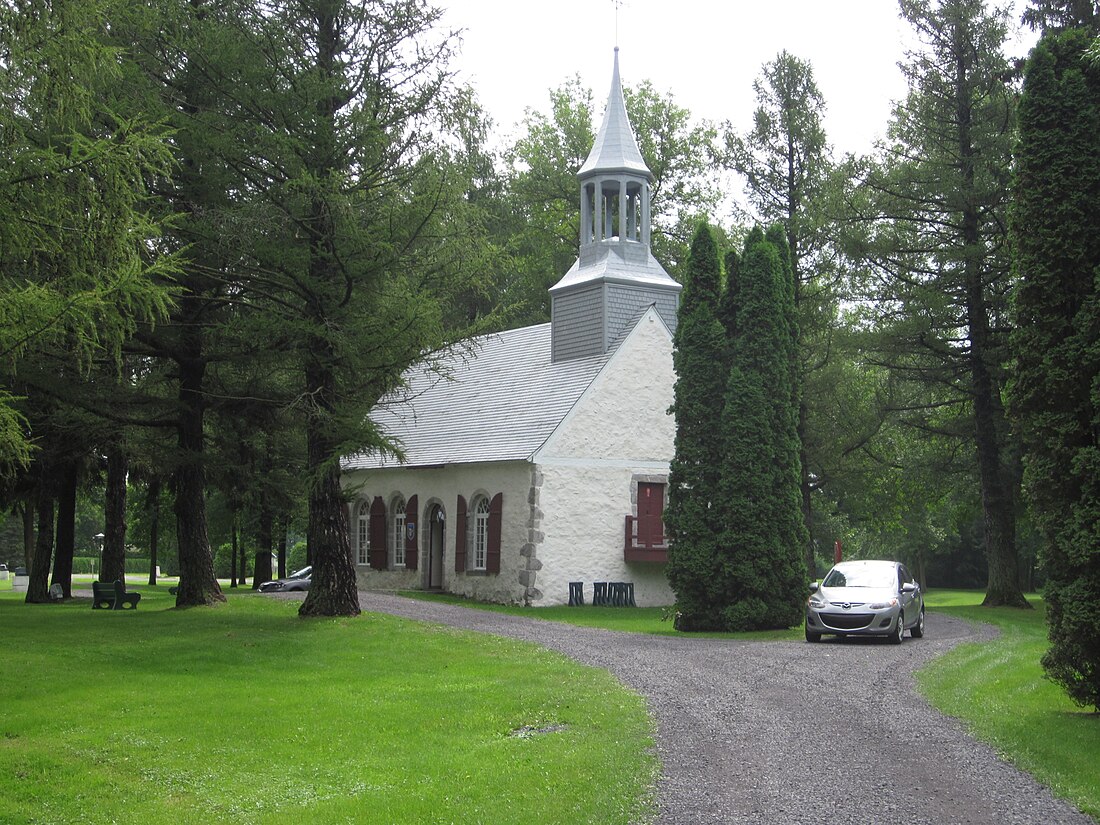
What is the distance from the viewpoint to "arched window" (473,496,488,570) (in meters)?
29.2

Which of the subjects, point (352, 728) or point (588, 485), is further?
point (588, 485)

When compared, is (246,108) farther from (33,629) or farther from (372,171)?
(33,629)

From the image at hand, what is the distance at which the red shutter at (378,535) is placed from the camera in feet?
108

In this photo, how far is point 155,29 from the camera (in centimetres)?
1847

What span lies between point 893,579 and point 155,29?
15085 millimetres

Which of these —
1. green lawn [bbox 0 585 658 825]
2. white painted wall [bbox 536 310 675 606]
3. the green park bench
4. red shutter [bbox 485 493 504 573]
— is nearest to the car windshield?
green lawn [bbox 0 585 658 825]

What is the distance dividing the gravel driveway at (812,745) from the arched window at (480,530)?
12291 mm

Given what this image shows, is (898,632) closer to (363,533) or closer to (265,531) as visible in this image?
(363,533)

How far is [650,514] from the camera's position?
1127 inches

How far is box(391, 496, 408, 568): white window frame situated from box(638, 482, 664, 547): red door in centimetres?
740

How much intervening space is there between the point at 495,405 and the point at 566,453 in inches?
161

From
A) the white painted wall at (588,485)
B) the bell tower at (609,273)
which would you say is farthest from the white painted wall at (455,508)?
the bell tower at (609,273)

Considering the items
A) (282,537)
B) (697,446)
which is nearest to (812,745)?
(697,446)

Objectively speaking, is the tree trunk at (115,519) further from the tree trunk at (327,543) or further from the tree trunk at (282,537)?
the tree trunk at (282,537)
